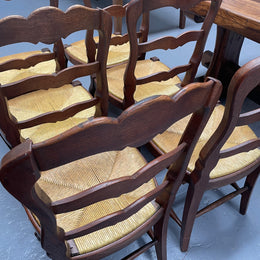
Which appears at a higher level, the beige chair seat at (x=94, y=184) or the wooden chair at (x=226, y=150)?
the wooden chair at (x=226, y=150)

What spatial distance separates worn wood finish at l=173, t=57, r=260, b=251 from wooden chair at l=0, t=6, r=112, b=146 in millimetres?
508

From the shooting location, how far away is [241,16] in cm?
141

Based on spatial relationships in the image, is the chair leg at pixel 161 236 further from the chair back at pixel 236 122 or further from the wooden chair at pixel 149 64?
the wooden chair at pixel 149 64

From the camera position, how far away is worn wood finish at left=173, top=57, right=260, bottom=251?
0.66m

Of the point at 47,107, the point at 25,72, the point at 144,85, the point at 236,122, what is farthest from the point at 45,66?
the point at 236,122

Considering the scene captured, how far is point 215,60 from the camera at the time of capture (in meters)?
2.05

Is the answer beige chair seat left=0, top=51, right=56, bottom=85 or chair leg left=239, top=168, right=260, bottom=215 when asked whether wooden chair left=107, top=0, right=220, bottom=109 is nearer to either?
beige chair seat left=0, top=51, right=56, bottom=85

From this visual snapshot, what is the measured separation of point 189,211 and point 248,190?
14.9 inches

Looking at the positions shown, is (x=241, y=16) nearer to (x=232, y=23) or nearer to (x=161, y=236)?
(x=232, y=23)

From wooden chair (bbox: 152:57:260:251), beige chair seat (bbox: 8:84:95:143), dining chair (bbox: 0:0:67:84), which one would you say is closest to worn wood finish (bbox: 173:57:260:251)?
wooden chair (bbox: 152:57:260:251)

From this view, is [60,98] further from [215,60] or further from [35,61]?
[215,60]

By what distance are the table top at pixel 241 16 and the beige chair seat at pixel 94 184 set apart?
89 cm

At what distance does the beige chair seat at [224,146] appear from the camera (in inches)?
42.3

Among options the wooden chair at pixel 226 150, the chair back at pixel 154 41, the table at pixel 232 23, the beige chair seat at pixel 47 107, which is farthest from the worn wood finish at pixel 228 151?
the table at pixel 232 23
